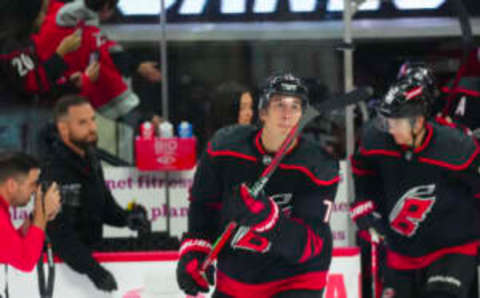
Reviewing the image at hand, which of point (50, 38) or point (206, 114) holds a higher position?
point (50, 38)

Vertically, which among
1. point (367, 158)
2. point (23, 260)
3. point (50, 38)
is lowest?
point (23, 260)

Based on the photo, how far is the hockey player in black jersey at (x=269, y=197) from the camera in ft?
9.48

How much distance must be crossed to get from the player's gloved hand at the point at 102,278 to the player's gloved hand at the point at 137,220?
369 mm

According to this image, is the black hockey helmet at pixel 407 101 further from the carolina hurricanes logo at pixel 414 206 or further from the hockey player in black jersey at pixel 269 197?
the hockey player in black jersey at pixel 269 197

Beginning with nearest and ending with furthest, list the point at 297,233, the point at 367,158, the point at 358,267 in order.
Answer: the point at 297,233, the point at 367,158, the point at 358,267

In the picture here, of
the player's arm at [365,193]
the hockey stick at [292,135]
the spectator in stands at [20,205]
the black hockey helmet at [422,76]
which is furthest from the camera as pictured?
the player's arm at [365,193]

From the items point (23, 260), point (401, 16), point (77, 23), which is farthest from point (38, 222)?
point (401, 16)

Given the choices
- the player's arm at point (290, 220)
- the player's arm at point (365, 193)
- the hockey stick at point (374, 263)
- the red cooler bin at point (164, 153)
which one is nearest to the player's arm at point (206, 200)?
the player's arm at point (290, 220)

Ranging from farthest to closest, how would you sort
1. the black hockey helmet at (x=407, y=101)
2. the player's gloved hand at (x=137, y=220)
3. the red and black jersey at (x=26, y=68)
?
the red and black jersey at (x=26, y=68) < the player's gloved hand at (x=137, y=220) < the black hockey helmet at (x=407, y=101)

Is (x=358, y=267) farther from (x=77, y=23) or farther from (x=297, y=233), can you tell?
(x=77, y=23)

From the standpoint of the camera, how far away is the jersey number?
498 cm

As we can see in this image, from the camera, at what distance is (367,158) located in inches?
156

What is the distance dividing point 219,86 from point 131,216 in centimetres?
145

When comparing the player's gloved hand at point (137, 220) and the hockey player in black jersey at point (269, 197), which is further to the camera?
the player's gloved hand at point (137, 220)
